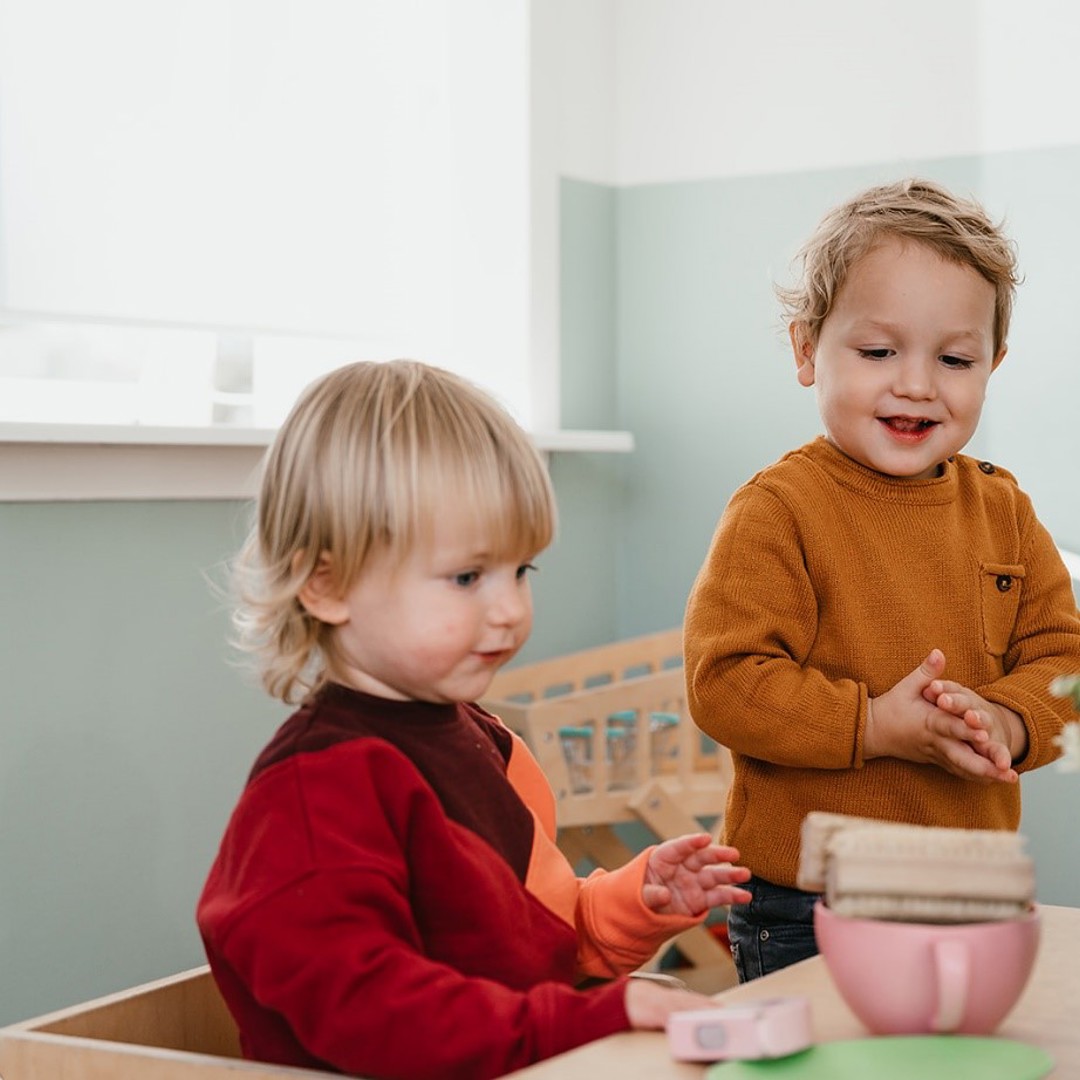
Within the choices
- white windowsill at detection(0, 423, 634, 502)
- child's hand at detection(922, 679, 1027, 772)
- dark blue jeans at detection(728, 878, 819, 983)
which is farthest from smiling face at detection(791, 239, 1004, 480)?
white windowsill at detection(0, 423, 634, 502)

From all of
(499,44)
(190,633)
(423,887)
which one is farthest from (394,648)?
(499,44)

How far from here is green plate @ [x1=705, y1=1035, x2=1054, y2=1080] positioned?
0.77 metres

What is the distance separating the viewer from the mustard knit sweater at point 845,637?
1347 mm

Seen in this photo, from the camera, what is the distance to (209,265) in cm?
224

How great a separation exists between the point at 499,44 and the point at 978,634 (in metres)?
1.59

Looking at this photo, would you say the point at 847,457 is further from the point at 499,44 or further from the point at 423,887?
the point at 499,44

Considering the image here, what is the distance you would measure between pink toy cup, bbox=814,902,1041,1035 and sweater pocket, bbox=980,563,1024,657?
640mm

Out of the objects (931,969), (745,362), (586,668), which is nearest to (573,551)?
(586,668)

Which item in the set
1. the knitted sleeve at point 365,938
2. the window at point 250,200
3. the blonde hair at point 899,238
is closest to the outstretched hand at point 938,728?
the blonde hair at point 899,238

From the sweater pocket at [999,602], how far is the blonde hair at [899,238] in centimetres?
20

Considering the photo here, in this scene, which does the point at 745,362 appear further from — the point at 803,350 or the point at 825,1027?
the point at 825,1027

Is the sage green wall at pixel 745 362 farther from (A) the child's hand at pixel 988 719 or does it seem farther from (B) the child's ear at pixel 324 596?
(B) the child's ear at pixel 324 596

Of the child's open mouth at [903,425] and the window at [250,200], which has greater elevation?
the window at [250,200]

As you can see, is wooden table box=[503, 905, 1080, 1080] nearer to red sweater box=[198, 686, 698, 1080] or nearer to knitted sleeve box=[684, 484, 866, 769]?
red sweater box=[198, 686, 698, 1080]
